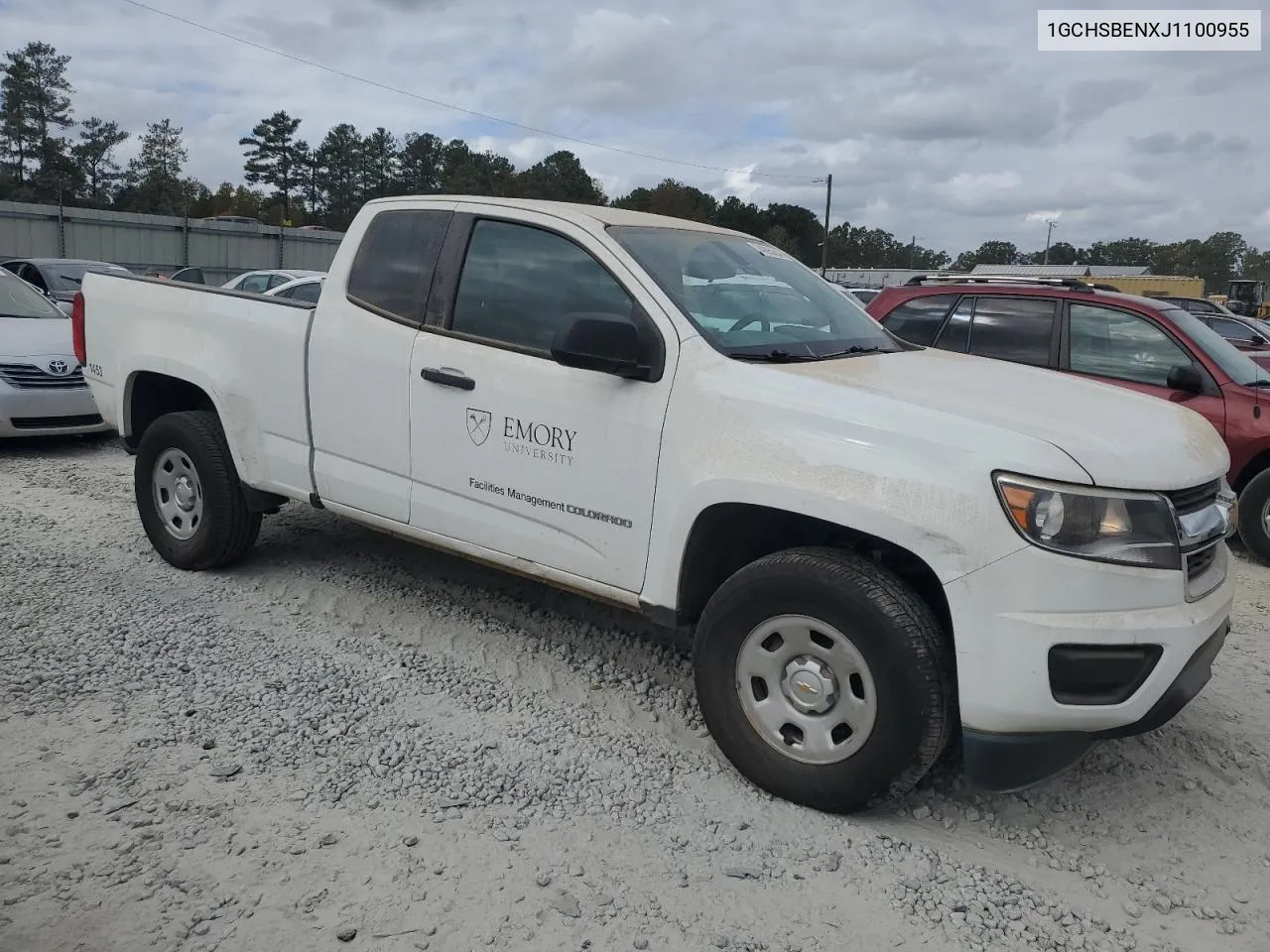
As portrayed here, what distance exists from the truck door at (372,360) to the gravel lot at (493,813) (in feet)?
2.39

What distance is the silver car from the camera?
7875mm

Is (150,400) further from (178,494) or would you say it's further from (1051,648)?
(1051,648)

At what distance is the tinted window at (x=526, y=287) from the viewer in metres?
3.78

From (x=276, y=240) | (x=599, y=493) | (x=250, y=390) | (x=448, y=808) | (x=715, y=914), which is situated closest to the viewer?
(x=715, y=914)

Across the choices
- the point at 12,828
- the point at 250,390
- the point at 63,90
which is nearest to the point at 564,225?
the point at 250,390

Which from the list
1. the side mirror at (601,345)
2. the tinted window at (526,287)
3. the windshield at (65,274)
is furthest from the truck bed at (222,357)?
the windshield at (65,274)

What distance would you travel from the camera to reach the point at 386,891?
2760mm

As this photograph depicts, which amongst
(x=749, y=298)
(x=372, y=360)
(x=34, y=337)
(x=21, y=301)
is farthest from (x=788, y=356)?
(x=21, y=301)

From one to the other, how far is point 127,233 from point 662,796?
1149 inches

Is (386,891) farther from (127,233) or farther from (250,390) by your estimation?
(127,233)

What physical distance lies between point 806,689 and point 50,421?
721cm

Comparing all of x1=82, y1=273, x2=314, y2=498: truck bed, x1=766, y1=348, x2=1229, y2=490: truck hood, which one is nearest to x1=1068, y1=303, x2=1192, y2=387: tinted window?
x1=766, y1=348, x2=1229, y2=490: truck hood

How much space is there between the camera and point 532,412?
374 cm

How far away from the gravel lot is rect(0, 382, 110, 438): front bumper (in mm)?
3724
